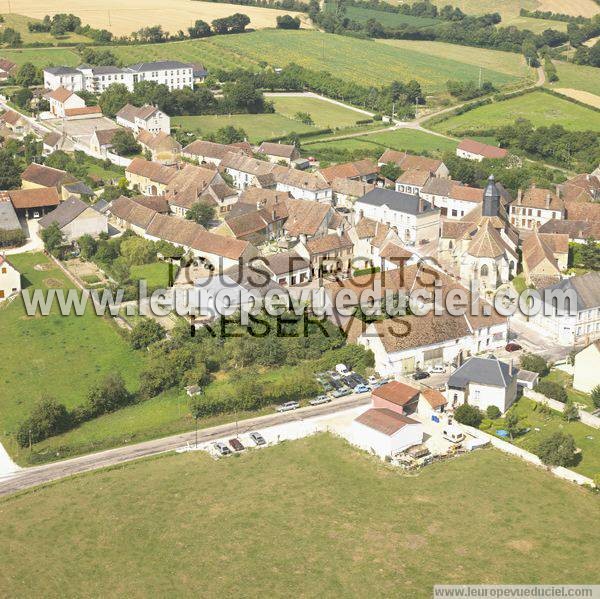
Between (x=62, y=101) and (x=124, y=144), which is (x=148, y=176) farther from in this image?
(x=62, y=101)

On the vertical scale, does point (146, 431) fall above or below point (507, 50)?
below

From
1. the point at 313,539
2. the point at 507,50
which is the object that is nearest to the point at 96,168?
the point at 313,539

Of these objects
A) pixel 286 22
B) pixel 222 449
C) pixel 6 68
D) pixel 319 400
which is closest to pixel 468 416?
pixel 319 400

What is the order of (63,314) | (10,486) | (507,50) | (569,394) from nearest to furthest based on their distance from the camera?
(10,486), (569,394), (63,314), (507,50)

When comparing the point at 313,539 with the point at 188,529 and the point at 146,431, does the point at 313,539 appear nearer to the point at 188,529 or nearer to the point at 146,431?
the point at 188,529

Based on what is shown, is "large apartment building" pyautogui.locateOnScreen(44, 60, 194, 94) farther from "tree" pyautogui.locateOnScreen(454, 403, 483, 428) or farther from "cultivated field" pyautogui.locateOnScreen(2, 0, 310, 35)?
"tree" pyautogui.locateOnScreen(454, 403, 483, 428)

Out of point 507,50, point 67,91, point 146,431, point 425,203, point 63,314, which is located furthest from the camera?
point 507,50

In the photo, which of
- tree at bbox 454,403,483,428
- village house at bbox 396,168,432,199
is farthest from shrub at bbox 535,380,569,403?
A: village house at bbox 396,168,432,199

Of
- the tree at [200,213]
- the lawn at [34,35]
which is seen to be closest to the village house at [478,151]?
the tree at [200,213]
